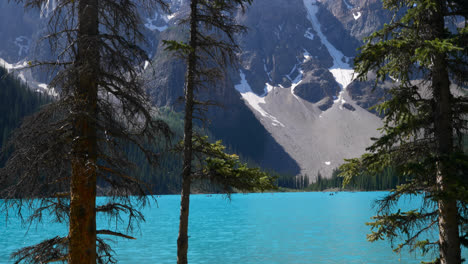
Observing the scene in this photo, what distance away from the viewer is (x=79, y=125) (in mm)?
6957

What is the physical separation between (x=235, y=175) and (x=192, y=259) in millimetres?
25676

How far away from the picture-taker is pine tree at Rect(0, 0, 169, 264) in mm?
6770

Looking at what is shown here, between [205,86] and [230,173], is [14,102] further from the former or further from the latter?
[230,173]

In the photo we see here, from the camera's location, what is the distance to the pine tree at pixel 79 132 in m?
6.77

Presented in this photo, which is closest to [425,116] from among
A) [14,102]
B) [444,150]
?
[444,150]

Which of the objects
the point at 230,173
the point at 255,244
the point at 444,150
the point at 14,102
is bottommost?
the point at 255,244

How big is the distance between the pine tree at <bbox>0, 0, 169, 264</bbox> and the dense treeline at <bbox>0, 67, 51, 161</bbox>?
156 m

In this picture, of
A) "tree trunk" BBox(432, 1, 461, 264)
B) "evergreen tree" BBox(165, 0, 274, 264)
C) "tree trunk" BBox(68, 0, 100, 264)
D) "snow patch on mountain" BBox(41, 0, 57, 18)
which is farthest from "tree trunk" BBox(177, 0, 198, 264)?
"tree trunk" BBox(432, 1, 461, 264)

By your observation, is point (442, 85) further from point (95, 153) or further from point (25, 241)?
point (25, 241)

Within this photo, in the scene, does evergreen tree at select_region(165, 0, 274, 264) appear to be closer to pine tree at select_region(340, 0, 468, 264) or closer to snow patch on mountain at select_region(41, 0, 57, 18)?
pine tree at select_region(340, 0, 468, 264)

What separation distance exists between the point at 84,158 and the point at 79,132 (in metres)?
0.48

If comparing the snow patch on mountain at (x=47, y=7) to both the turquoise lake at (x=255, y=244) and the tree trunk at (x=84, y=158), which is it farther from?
the turquoise lake at (x=255, y=244)

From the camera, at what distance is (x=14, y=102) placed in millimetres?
167625

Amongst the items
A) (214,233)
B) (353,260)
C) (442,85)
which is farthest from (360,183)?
(442,85)
